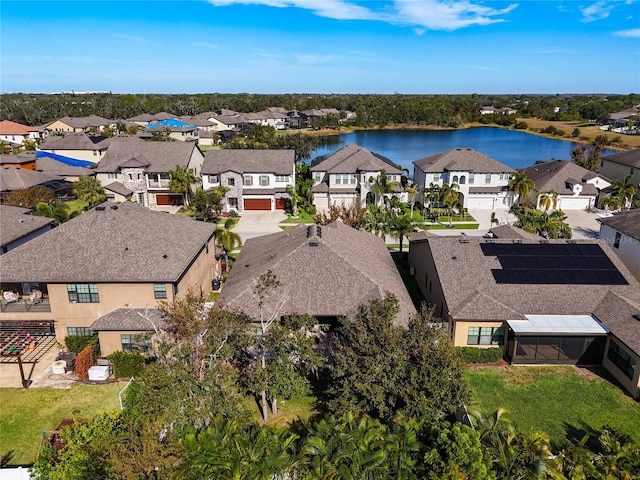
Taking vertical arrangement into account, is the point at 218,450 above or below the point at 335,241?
below

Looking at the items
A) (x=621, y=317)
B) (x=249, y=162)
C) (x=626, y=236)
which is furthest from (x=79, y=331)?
(x=626, y=236)

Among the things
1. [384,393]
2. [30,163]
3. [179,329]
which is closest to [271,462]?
[384,393]

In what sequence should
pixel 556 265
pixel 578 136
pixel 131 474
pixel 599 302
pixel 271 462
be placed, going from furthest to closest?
pixel 578 136 → pixel 556 265 → pixel 599 302 → pixel 271 462 → pixel 131 474

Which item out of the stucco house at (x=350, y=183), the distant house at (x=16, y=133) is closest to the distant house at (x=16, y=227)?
the stucco house at (x=350, y=183)

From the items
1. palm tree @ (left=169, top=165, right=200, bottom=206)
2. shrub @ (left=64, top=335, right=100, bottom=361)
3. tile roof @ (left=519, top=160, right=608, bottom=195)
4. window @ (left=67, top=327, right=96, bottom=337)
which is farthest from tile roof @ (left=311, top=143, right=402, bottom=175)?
shrub @ (left=64, top=335, right=100, bottom=361)

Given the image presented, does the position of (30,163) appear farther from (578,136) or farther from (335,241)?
(578,136)

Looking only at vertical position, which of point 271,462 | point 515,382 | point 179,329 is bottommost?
point 515,382
